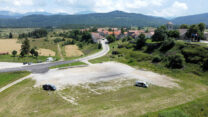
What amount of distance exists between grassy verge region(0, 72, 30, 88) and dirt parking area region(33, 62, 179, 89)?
4.09 meters

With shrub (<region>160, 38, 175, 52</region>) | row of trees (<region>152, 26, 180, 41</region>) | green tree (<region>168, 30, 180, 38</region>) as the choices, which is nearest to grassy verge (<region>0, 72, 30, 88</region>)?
shrub (<region>160, 38, 175, 52</region>)

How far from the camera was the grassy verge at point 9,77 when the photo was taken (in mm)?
33338

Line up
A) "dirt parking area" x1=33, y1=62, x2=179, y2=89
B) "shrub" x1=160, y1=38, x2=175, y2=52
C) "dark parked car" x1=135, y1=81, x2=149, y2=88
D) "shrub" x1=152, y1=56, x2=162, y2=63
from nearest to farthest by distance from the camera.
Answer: "dark parked car" x1=135, y1=81, x2=149, y2=88
"dirt parking area" x1=33, y1=62, x2=179, y2=89
"shrub" x1=152, y1=56, x2=162, y2=63
"shrub" x1=160, y1=38, x2=175, y2=52

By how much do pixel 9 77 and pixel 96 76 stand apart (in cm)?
2404

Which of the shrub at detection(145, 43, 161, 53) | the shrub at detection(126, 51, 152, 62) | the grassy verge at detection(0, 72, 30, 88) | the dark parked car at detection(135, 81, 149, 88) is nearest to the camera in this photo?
the dark parked car at detection(135, 81, 149, 88)

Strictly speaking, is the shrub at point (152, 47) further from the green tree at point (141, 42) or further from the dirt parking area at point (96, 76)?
the dirt parking area at point (96, 76)

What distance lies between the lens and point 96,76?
37375 millimetres

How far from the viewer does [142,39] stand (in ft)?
214

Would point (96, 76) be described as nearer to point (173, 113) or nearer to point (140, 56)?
point (173, 113)

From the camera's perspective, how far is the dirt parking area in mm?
33062

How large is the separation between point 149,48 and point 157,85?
1282 inches

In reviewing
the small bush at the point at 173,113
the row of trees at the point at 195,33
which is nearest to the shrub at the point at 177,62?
the row of trees at the point at 195,33

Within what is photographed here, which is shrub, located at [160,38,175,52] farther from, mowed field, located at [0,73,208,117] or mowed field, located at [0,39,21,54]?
mowed field, located at [0,39,21,54]

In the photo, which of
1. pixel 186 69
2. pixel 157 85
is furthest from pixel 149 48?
pixel 157 85
